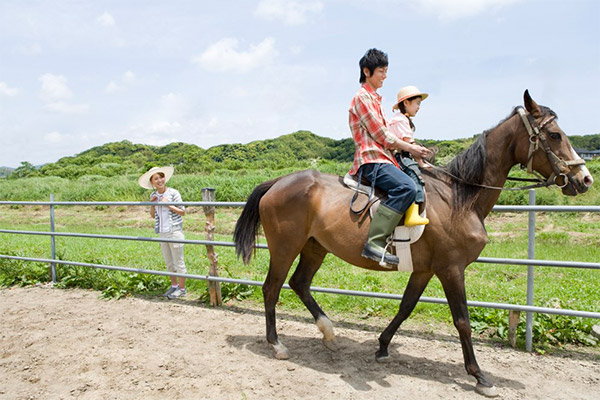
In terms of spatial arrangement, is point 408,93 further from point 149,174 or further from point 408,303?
point 149,174

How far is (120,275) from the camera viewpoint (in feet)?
22.4

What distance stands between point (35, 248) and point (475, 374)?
1029 centimetres

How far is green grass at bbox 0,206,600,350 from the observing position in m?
4.80

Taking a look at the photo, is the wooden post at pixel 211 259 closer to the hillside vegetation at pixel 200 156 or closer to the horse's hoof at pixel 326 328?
the horse's hoof at pixel 326 328

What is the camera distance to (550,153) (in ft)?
10.8

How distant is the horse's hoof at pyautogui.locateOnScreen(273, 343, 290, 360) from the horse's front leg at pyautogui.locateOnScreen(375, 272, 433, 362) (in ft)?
2.80

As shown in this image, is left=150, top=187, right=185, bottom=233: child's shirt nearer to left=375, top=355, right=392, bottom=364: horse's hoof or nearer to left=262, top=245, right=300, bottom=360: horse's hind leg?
left=262, top=245, right=300, bottom=360: horse's hind leg

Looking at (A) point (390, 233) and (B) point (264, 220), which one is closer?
(A) point (390, 233)

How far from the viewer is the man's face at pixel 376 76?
12.0 ft

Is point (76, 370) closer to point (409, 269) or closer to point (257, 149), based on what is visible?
point (409, 269)

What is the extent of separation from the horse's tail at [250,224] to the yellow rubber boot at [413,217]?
1578 mm

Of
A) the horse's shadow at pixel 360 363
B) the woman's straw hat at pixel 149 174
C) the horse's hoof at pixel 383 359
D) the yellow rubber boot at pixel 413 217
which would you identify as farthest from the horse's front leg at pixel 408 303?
the woman's straw hat at pixel 149 174

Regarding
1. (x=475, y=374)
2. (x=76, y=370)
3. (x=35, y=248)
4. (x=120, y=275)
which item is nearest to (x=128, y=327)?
(x=76, y=370)

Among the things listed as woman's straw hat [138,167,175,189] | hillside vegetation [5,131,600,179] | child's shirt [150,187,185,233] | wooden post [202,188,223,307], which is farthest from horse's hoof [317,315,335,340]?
hillside vegetation [5,131,600,179]
